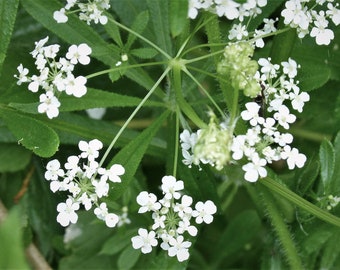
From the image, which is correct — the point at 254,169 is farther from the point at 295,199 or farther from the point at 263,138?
the point at 295,199

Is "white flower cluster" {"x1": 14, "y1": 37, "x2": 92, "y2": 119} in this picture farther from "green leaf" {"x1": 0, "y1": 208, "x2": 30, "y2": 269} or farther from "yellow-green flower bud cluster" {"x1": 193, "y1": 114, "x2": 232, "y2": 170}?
"green leaf" {"x1": 0, "y1": 208, "x2": 30, "y2": 269}

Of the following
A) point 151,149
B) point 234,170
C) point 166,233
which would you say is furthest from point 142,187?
point 166,233

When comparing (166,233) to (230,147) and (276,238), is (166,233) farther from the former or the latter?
(276,238)

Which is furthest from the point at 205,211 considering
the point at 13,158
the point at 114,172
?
the point at 13,158

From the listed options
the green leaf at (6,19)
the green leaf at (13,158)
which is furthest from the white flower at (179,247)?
the green leaf at (13,158)

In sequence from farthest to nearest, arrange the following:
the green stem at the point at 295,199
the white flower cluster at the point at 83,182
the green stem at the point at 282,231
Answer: the green stem at the point at 282,231 < the green stem at the point at 295,199 < the white flower cluster at the point at 83,182

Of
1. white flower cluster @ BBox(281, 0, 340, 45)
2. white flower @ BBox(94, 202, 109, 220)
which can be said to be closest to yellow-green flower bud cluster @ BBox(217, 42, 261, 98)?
white flower cluster @ BBox(281, 0, 340, 45)

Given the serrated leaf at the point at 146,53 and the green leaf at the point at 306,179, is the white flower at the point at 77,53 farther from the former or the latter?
the green leaf at the point at 306,179
